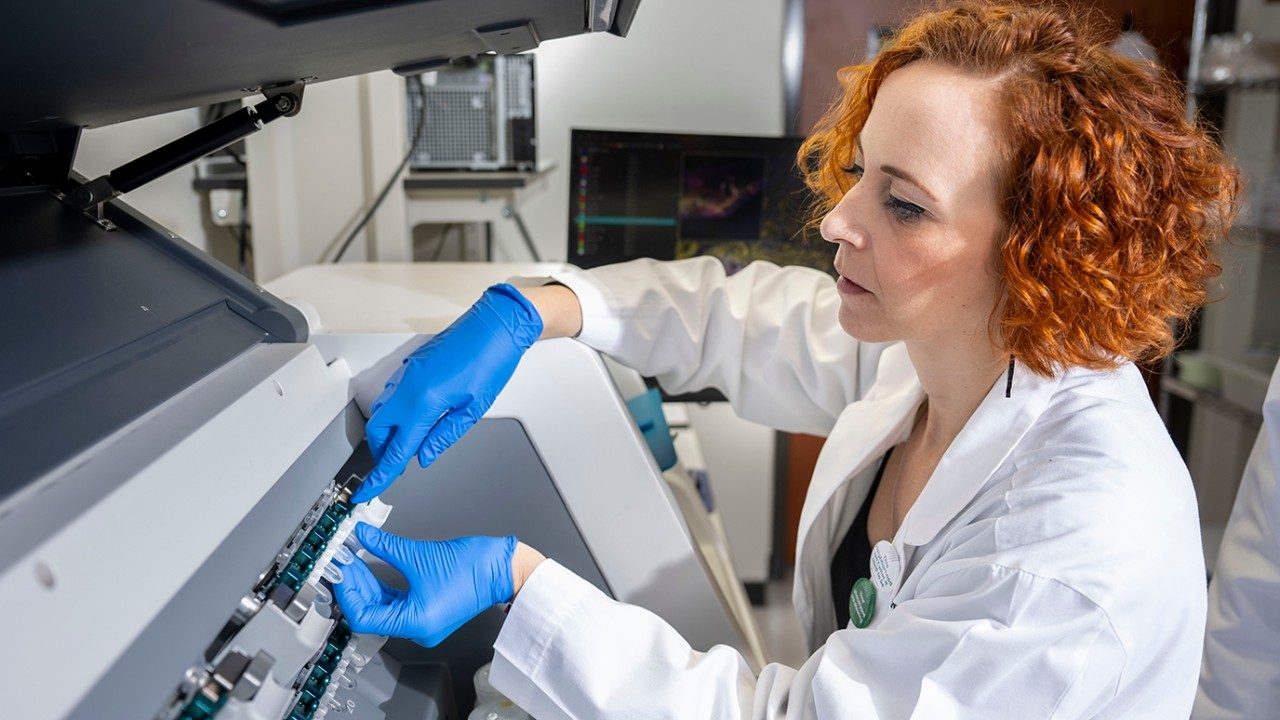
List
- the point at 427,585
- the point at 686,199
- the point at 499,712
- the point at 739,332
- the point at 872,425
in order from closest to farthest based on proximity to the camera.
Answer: the point at 427,585 < the point at 499,712 < the point at 872,425 < the point at 739,332 < the point at 686,199

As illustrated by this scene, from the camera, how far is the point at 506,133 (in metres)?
1.89

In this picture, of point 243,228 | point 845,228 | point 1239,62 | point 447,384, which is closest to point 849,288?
point 845,228

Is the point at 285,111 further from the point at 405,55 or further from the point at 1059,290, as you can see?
the point at 1059,290

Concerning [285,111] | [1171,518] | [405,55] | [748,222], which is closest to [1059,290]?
[1171,518]

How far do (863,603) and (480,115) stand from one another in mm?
1327

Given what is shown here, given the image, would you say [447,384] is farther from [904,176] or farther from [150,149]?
[150,149]

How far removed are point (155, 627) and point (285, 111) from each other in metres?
0.52

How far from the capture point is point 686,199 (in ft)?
6.65

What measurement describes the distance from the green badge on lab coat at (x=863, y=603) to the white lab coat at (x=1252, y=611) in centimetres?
56

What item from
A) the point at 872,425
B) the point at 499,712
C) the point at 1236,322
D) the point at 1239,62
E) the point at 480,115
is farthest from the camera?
the point at 1236,322

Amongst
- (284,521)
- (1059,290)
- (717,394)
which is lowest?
(717,394)

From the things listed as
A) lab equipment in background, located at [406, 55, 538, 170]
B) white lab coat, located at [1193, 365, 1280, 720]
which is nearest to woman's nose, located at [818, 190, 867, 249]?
white lab coat, located at [1193, 365, 1280, 720]

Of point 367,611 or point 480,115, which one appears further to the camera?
point 480,115

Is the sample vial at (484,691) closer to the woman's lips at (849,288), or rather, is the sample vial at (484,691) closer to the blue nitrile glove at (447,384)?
the blue nitrile glove at (447,384)
